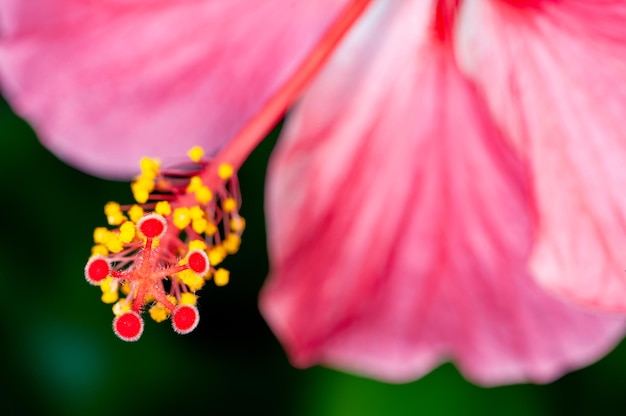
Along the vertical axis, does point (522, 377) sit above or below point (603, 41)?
below

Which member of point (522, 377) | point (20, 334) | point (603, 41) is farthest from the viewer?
Result: point (20, 334)

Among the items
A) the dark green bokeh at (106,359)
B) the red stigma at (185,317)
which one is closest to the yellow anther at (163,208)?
the red stigma at (185,317)

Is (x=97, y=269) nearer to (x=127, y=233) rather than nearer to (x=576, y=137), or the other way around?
(x=127, y=233)

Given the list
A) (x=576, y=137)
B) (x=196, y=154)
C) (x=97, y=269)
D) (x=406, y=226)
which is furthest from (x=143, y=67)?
(x=576, y=137)

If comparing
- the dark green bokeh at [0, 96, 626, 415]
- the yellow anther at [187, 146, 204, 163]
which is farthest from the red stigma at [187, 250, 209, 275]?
the dark green bokeh at [0, 96, 626, 415]

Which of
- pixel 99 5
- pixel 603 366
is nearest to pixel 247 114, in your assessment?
pixel 99 5

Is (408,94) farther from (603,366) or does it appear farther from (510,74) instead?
(603,366)
